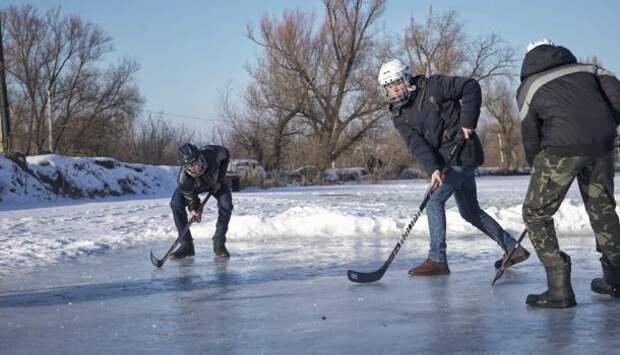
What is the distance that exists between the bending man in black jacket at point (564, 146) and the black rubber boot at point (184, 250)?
3.74 meters

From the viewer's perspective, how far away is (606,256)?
4.19 meters

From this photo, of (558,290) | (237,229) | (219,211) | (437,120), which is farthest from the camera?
(237,229)

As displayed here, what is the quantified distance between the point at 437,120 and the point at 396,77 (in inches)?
17.1

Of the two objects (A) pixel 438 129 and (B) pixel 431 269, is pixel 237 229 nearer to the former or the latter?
(B) pixel 431 269

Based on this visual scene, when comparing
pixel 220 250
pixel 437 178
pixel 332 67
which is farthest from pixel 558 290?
pixel 332 67

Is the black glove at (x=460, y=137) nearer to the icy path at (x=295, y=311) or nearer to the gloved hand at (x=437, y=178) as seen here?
the gloved hand at (x=437, y=178)

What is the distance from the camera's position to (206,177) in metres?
6.97

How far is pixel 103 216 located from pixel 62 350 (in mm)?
7792

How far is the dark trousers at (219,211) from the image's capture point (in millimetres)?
7102

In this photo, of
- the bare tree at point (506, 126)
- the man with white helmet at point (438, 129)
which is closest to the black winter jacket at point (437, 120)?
the man with white helmet at point (438, 129)

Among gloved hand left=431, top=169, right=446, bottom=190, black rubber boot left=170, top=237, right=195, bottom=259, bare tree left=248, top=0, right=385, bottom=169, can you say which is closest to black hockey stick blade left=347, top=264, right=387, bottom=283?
gloved hand left=431, top=169, right=446, bottom=190

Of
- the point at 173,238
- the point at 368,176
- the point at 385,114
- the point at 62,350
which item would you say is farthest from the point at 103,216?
the point at 385,114

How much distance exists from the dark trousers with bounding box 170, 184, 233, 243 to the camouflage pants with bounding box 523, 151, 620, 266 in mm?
3566

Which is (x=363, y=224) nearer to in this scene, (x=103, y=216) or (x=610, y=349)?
(x=103, y=216)
